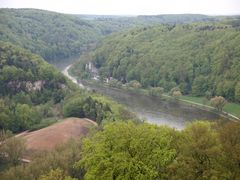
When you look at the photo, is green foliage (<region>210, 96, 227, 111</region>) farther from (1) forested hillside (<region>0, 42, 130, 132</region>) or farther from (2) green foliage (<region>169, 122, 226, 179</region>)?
(2) green foliage (<region>169, 122, 226, 179</region>)

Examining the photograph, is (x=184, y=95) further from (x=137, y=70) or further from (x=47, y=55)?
(x=47, y=55)

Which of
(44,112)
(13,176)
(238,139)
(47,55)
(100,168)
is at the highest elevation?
(238,139)

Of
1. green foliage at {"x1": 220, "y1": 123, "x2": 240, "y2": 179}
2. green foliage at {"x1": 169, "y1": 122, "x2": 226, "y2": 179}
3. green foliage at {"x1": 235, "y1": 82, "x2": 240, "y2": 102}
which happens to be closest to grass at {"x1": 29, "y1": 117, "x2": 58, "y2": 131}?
green foliage at {"x1": 169, "y1": 122, "x2": 226, "y2": 179}

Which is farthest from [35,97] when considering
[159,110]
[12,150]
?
[12,150]

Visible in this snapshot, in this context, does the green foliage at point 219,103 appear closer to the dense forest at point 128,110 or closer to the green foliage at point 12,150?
the dense forest at point 128,110

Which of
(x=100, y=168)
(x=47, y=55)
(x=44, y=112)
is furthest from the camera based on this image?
(x=47, y=55)

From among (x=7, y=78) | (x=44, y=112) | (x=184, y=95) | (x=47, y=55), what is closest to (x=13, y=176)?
(x=44, y=112)
